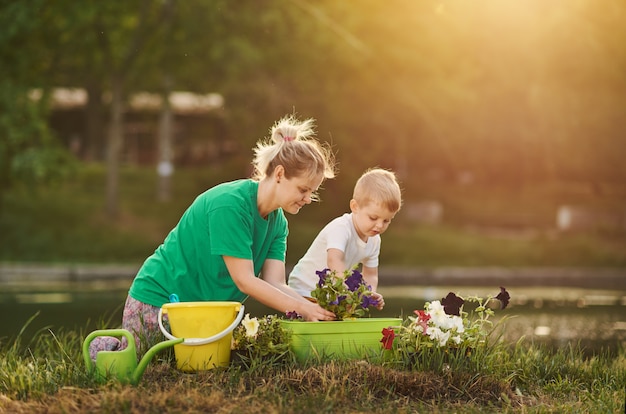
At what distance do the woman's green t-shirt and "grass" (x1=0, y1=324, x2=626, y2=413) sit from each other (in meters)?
0.39

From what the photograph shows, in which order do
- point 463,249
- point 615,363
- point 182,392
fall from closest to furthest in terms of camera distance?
point 182,392, point 615,363, point 463,249

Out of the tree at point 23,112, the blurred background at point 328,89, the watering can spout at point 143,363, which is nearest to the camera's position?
the watering can spout at point 143,363

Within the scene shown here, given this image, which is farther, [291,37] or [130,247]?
[291,37]

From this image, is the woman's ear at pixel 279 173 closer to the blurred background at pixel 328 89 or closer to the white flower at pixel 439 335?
the white flower at pixel 439 335

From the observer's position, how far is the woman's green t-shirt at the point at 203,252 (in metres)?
5.16

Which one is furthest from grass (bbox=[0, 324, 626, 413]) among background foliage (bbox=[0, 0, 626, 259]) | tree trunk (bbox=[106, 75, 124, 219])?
tree trunk (bbox=[106, 75, 124, 219])

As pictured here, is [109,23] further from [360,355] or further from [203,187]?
[360,355]

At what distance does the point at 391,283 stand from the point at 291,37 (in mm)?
7390

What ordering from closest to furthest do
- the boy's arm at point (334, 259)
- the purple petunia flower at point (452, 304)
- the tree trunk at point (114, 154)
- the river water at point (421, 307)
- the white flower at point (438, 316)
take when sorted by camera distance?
the white flower at point (438, 316) → the purple petunia flower at point (452, 304) → the boy's arm at point (334, 259) → the river water at point (421, 307) → the tree trunk at point (114, 154)

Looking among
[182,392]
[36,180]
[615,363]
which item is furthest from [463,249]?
[182,392]

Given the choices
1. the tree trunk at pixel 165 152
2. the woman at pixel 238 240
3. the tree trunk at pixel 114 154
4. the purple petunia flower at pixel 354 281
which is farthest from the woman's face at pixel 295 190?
the tree trunk at pixel 165 152

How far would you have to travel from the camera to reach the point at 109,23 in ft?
70.7

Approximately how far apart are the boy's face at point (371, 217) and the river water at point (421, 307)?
168 cm

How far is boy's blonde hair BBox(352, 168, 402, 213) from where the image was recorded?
5906mm
